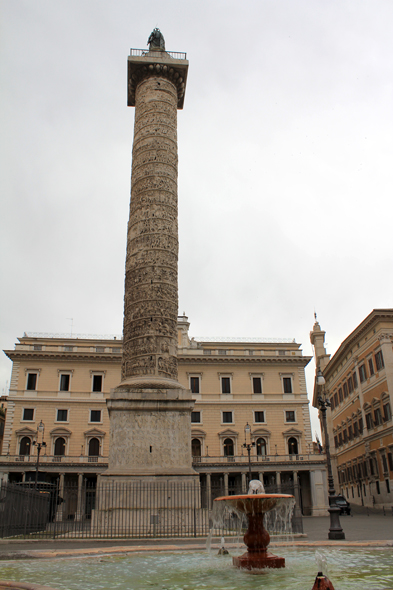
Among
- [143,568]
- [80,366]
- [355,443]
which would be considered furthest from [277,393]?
[143,568]

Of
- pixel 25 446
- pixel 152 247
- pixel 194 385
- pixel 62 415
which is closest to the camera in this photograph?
pixel 152 247

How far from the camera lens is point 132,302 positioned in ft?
50.4

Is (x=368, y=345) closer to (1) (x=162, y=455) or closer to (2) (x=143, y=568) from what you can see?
(1) (x=162, y=455)

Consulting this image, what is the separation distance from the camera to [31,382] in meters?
30.9

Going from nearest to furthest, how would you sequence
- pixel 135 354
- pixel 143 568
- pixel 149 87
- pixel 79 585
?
pixel 79 585 → pixel 143 568 → pixel 135 354 → pixel 149 87

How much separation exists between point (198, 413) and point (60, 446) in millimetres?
8344

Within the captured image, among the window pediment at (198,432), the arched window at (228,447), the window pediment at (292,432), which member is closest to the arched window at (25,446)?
the window pediment at (198,432)

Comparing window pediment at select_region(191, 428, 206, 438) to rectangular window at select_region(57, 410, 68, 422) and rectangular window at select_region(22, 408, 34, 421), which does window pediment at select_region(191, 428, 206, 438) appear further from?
rectangular window at select_region(22, 408, 34, 421)

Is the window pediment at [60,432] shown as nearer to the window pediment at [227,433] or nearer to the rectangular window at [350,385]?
the window pediment at [227,433]

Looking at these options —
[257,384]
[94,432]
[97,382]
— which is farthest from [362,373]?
[94,432]

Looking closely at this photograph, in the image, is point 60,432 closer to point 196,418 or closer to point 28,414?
point 28,414

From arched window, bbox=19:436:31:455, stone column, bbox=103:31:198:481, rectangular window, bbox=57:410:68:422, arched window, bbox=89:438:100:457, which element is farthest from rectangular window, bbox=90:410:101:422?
stone column, bbox=103:31:198:481

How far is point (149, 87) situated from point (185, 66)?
185cm

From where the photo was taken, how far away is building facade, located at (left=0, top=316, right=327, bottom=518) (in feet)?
94.5
